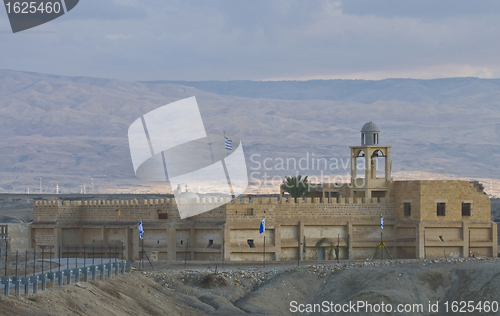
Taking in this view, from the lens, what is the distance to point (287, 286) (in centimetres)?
4197

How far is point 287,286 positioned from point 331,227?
37.3 ft

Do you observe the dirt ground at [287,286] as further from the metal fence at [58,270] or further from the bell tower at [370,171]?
the bell tower at [370,171]

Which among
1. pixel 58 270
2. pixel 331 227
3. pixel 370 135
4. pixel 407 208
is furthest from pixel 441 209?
pixel 58 270

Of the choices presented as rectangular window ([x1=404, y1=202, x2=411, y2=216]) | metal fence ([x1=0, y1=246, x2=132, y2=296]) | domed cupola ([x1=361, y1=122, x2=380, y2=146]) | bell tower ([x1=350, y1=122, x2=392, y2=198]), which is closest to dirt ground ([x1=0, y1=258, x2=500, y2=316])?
metal fence ([x1=0, y1=246, x2=132, y2=296])

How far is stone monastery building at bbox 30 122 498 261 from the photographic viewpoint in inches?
2039

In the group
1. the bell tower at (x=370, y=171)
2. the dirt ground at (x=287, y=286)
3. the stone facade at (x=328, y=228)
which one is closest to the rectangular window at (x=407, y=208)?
the stone facade at (x=328, y=228)

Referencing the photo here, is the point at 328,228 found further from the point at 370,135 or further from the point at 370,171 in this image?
the point at 370,135

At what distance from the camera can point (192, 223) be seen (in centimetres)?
5325

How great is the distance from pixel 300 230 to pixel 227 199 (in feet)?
15.7

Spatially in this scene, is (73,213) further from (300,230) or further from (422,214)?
(422,214)

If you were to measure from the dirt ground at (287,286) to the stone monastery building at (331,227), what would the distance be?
5746 millimetres

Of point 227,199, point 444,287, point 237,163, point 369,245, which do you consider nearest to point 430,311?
point 444,287

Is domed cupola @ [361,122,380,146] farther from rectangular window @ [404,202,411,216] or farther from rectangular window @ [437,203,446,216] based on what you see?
rectangular window @ [437,203,446,216]

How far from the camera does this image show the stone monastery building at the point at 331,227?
5178cm
